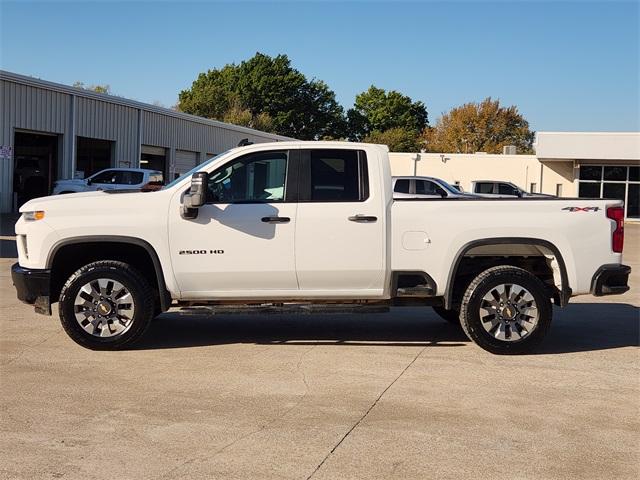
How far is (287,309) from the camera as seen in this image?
7.70 metres

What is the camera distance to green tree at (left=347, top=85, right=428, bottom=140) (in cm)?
10144

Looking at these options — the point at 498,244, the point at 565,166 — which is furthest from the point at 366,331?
the point at 565,166

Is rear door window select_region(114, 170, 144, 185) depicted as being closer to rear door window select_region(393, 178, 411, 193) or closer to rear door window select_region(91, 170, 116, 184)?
rear door window select_region(91, 170, 116, 184)

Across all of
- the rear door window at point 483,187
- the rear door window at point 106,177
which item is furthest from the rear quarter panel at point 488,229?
the rear door window at point 483,187

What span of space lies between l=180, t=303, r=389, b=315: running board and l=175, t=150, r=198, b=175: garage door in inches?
1251

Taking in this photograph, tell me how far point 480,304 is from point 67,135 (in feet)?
81.1

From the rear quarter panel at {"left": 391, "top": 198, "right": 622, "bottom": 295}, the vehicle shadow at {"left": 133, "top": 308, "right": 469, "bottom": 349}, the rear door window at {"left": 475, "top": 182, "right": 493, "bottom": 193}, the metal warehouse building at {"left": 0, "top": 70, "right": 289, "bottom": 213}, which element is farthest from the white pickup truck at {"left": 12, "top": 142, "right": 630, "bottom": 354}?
the rear door window at {"left": 475, "top": 182, "right": 493, "bottom": 193}

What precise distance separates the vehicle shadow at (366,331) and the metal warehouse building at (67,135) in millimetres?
19412

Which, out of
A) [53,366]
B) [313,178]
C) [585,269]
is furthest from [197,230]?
[585,269]

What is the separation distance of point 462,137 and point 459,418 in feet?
275

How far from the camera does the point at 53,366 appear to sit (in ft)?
22.9

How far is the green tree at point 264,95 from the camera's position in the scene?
260ft

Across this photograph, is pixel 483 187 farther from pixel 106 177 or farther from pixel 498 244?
pixel 498 244

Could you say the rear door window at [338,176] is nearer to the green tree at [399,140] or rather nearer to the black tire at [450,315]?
the black tire at [450,315]
